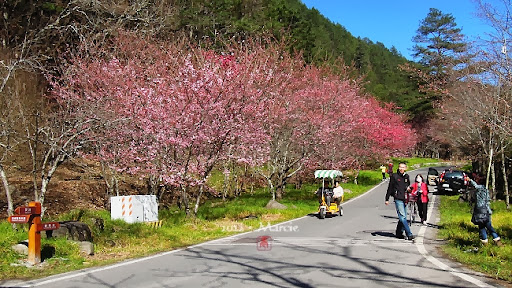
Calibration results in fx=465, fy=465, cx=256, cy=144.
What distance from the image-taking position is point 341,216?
19.1 metres

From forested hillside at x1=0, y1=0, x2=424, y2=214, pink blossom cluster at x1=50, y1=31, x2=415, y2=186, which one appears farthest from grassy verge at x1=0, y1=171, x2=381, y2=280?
pink blossom cluster at x1=50, y1=31, x2=415, y2=186

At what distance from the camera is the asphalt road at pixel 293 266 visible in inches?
282

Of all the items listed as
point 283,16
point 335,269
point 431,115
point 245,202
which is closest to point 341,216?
point 245,202

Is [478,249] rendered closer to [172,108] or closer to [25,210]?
[25,210]

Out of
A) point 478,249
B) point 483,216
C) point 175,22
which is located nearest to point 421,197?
point 483,216

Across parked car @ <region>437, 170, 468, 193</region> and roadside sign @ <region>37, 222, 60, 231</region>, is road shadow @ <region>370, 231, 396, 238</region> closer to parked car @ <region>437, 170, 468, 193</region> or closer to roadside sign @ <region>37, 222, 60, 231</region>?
roadside sign @ <region>37, 222, 60, 231</region>

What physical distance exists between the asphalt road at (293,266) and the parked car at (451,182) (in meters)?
20.2

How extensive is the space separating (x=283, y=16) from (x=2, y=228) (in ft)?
117

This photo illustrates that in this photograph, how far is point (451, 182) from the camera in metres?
31.3

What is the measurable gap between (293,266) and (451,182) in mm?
26129

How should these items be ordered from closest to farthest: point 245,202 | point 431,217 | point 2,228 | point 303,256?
point 303,256
point 2,228
point 431,217
point 245,202

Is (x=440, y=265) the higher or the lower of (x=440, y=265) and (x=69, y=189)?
the lower

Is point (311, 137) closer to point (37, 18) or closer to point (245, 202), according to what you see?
point (245, 202)

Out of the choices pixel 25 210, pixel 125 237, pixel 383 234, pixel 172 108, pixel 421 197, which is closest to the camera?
pixel 25 210
